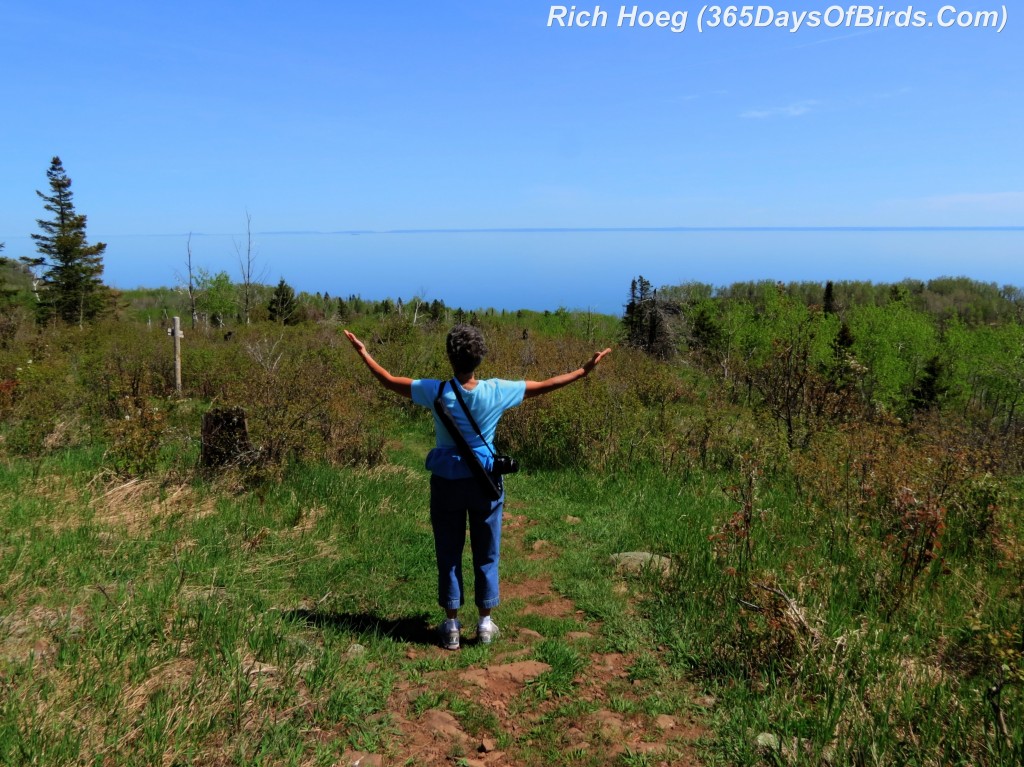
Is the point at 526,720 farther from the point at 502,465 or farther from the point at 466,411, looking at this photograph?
the point at 466,411

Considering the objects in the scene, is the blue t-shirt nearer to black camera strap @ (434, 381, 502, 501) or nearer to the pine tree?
black camera strap @ (434, 381, 502, 501)

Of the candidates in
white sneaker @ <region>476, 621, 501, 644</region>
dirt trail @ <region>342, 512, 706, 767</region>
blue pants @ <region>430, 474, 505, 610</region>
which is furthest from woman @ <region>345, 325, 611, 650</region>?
dirt trail @ <region>342, 512, 706, 767</region>

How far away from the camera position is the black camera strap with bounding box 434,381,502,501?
364 centimetres

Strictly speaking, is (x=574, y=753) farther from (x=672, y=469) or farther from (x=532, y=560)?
(x=672, y=469)

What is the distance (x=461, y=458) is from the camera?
3.71 meters

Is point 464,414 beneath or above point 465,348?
beneath

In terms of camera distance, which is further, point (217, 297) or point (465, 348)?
point (217, 297)

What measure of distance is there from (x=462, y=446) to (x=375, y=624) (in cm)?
158

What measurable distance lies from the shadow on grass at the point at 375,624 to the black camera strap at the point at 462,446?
4.08 feet

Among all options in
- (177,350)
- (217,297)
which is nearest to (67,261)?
(217,297)

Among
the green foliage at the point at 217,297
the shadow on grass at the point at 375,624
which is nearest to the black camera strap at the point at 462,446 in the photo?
the shadow on grass at the point at 375,624

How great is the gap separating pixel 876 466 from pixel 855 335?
36706 mm

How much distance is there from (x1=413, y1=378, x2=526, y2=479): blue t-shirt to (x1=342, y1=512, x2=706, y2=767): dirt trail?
1.22 m

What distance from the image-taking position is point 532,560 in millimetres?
5770
